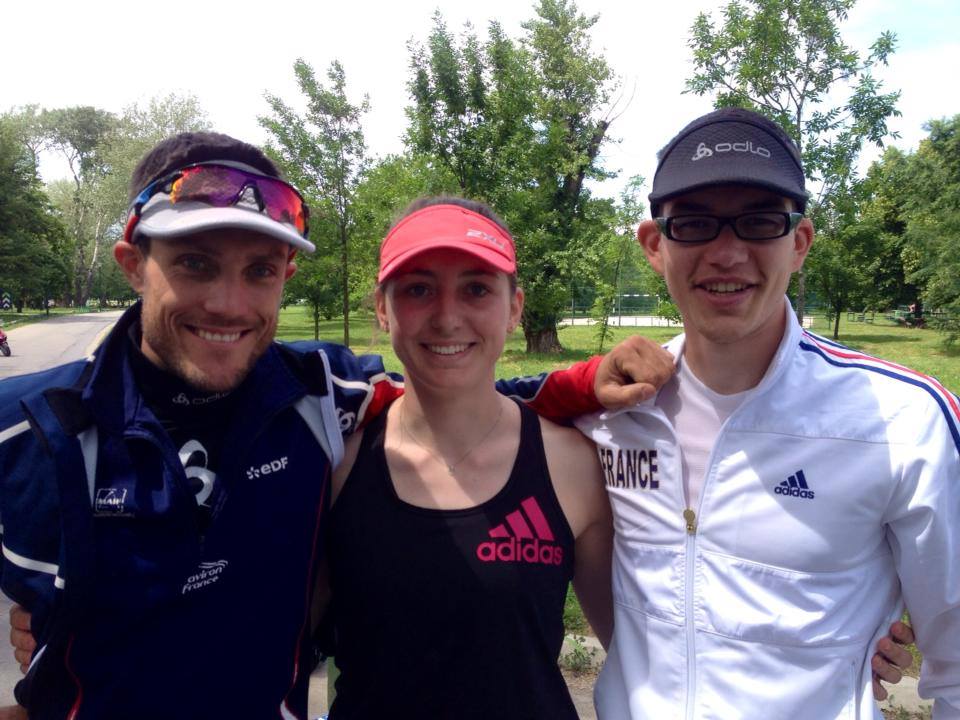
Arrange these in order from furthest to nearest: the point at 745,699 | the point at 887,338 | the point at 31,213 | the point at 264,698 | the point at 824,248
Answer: the point at 31,213 → the point at 887,338 → the point at 824,248 → the point at 264,698 → the point at 745,699

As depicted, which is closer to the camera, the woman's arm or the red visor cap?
the red visor cap

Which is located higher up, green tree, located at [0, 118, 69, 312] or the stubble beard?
green tree, located at [0, 118, 69, 312]

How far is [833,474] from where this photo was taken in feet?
6.27

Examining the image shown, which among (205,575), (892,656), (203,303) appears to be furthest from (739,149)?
(205,575)

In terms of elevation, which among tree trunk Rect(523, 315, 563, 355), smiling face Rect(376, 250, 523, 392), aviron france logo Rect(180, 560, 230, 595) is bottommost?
tree trunk Rect(523, 315, 563, 355)

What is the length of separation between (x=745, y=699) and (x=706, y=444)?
27.9 inches

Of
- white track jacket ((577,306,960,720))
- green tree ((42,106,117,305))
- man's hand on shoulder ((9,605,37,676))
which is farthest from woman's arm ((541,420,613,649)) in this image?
Answer: green tree ((42,106,117,305))

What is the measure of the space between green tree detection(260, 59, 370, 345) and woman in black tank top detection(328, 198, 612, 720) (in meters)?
16.0

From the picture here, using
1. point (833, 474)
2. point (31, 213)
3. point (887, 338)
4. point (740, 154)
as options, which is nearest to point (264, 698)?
point (833, 474)

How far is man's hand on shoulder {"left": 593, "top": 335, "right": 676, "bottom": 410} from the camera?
7.23ft

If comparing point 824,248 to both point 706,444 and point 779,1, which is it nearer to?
point 779,1

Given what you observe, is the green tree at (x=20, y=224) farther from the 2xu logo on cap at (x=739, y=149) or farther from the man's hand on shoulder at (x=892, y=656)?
the man's hand on shoulder at (x=892, y=656)

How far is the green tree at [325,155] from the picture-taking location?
1784 cm

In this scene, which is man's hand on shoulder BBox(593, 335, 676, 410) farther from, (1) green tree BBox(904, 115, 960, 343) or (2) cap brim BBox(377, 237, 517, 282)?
(1) green tree BBox(904, 115, 960, 343)
